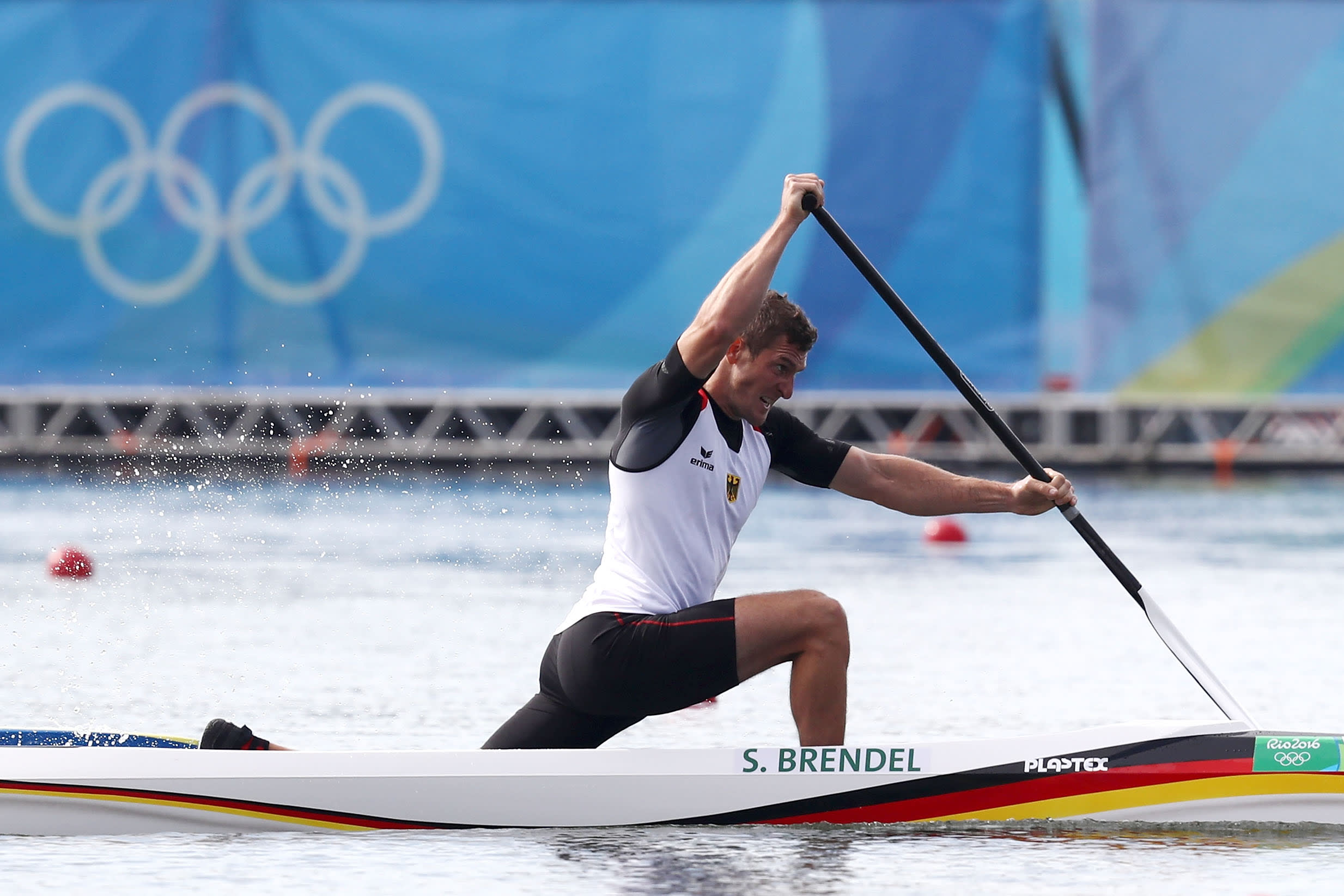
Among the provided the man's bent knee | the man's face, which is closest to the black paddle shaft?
the man's face

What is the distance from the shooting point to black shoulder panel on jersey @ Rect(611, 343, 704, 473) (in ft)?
18.3

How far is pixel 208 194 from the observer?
22.6 m

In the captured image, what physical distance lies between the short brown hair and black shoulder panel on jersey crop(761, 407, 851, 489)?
44 centimetres

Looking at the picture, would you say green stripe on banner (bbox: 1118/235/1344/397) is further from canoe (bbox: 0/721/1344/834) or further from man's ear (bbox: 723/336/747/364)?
man's ear (bbox: 723/336/747/364)

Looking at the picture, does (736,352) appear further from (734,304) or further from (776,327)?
(734,304)

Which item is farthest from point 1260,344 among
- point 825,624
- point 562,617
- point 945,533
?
point 825,624

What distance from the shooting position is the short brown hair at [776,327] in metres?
5.65

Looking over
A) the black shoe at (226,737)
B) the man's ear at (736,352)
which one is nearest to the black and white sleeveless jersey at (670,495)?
the man's ear at (736,352)

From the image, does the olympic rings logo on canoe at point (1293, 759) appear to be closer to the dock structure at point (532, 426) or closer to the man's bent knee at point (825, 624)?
the man's bent knee at point (825, 624)

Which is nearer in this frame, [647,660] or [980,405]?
[647,660]

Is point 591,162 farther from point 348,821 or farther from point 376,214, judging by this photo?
point 348,821

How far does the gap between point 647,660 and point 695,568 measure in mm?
351

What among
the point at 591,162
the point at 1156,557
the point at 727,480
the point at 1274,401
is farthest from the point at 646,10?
the point at 727,480

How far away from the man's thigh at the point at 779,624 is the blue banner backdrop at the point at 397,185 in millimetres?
16793
